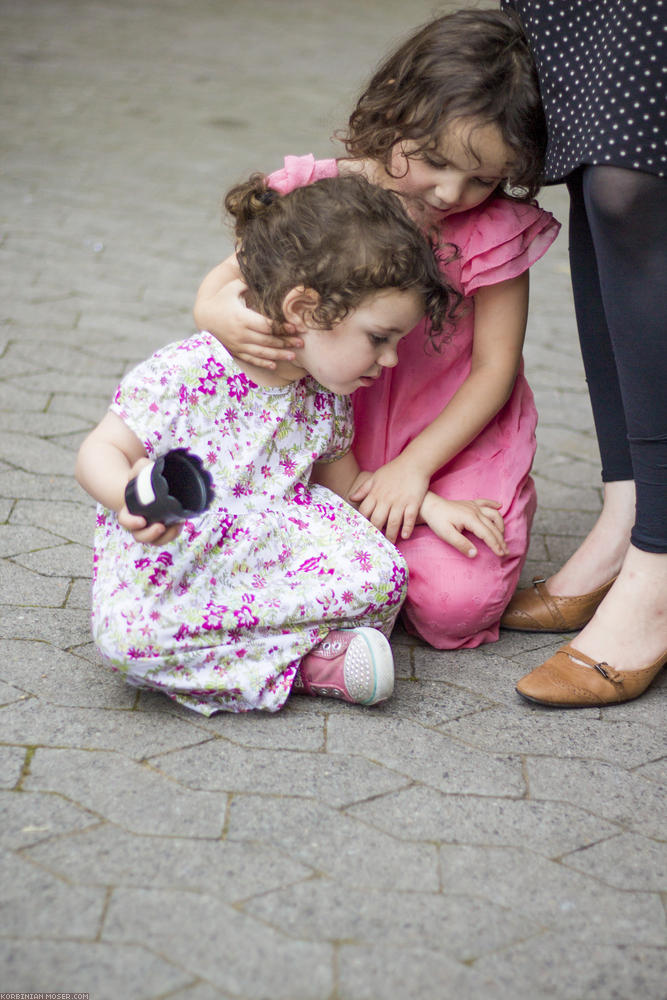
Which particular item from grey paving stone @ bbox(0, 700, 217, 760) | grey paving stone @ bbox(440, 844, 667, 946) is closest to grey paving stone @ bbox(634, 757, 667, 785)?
grey paving stone @ bbox(440, 844, 667, 946)

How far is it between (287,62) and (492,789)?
874 cm

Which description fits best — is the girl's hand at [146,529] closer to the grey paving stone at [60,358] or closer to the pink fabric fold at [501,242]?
the pink fabric fold at [501,242]

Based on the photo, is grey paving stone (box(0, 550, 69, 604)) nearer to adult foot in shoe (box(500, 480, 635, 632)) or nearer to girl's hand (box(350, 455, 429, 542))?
girl's hand (box(350, 455, 429, 542))

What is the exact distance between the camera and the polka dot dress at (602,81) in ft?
6.44

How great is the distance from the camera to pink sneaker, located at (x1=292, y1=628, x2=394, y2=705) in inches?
82.5

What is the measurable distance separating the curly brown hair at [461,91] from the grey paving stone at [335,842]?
1.30m

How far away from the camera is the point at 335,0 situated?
12.7 m

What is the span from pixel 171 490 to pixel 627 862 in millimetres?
958

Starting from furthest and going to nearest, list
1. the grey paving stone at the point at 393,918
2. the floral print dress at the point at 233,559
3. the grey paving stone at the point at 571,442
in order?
the grey paving stone at the point at 571,442 → the floral print dress at the point at 233,559 → the grey paving stone at the point at 393,918

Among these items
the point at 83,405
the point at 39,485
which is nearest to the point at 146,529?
the point at 39,485

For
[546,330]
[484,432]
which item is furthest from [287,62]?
[484,432]

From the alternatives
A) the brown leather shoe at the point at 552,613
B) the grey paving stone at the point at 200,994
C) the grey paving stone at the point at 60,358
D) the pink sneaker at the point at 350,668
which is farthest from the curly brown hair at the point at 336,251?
the grey paving stone at the point at 60,358

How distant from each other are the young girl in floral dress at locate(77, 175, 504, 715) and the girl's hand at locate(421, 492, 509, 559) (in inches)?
6.3

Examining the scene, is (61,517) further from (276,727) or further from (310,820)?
(310,820)
